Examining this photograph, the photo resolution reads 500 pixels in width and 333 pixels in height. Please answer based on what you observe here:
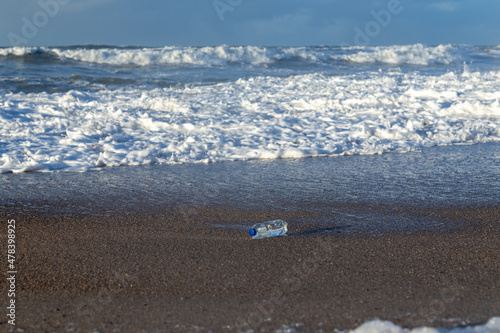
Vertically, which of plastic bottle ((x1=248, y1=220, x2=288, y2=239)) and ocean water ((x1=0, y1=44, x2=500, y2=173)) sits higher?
ocean water ((x1=0, y1=44, x2=500, y2=173))

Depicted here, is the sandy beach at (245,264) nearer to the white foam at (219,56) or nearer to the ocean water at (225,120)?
the ocean water at (225,120)

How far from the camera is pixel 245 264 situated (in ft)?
9.49

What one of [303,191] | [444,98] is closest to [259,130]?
[303,191]

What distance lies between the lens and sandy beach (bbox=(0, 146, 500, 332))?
2.23m

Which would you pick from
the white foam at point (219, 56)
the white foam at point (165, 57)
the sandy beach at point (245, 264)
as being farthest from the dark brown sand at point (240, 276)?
the white foam at point (165, 57)

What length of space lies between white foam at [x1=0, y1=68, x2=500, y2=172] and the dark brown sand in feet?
9.19

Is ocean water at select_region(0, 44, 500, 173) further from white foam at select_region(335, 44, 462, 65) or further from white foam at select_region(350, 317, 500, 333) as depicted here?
white foam at select_region(335, 44, 462, 65)

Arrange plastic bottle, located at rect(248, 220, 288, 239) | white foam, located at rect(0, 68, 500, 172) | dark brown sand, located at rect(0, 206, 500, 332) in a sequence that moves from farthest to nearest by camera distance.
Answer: white foam, located at rect(0, 68, 500, 172) → plastic bottle, located at rect(248, 220, 288, 239) → dark brown sand, located at rect(0, 206, 500, 332)

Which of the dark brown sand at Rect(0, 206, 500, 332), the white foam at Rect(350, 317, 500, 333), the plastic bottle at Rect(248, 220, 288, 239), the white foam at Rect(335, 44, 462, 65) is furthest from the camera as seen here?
the white foam at Rect(335, 44, 462, 65)

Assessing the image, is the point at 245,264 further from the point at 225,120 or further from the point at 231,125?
the point at 225,120

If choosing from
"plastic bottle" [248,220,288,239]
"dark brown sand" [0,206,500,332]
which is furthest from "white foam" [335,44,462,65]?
"dark brown sand" [0,206,500,332]

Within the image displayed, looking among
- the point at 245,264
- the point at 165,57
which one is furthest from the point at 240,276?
the point at 165,57

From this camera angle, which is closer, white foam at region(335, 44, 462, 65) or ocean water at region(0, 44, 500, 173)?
ocean water at region(0, 44, 500, 173)

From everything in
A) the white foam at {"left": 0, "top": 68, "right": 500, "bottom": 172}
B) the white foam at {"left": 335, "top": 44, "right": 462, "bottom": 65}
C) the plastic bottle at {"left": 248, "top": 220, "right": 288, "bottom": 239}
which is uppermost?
the white foam at {"left": 335, "top": 44, "right": 462, "bottom": 65}
